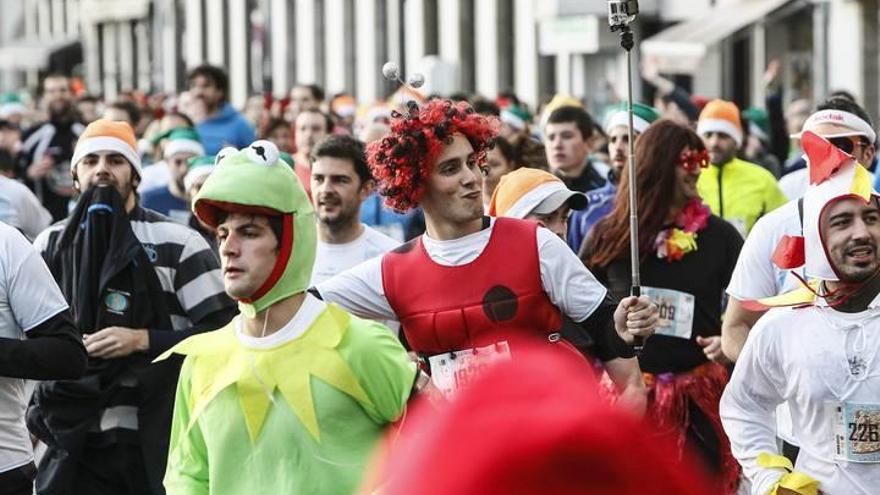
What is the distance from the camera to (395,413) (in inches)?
198

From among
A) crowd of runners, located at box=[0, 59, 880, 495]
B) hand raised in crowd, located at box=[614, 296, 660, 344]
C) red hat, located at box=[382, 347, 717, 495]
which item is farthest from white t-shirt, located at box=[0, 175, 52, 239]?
red hat, located at box=[382, 347, 717, 495]

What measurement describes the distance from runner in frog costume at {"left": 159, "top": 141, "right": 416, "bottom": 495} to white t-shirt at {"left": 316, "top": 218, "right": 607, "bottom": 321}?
104cm

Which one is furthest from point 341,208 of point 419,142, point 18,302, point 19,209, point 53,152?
point 53,152

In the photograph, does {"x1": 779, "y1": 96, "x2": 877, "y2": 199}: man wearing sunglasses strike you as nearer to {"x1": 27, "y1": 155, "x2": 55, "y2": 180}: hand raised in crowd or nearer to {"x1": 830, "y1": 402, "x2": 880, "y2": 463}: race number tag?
{"x1": 830, "y1": 402, "x2": 880, "y2": 463}: race number tag

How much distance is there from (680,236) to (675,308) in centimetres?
28

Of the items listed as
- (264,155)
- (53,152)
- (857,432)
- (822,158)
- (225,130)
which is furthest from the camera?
(53,152)

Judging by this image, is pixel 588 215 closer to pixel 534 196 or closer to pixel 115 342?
pixel 534 196

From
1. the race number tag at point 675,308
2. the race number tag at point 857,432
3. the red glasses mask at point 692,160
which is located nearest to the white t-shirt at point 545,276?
the race number tag at point 857,432

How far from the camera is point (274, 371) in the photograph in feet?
16.5

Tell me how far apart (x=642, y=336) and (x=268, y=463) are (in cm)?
164

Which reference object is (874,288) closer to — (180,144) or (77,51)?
(180,144)

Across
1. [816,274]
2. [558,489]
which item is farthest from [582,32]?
[558,489]

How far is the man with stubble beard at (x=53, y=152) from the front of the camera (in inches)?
674

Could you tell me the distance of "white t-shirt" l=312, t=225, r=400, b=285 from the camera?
8.45m
